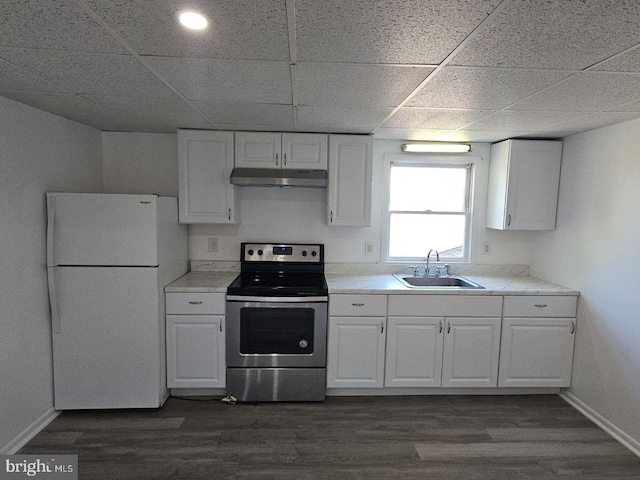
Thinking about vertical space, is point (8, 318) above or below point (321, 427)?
above

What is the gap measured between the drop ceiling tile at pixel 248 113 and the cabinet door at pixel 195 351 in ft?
4.76

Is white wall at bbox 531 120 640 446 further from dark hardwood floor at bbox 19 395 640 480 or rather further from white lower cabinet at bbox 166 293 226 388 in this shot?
white lower cabinet at bbox 166 293 226 388

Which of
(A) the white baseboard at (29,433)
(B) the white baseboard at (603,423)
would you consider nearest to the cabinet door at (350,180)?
(B) the white baseboard at (603,423)

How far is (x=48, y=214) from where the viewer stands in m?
2.35

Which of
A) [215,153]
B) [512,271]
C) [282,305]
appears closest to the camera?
[282,305]

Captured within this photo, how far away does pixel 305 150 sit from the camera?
9.75ft

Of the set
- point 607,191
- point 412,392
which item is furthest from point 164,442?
point 607,191

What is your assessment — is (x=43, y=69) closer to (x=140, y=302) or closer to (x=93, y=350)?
(x=140, y=302)

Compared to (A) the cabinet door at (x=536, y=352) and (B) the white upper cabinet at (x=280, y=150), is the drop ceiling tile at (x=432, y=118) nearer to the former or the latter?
(B) the white upper cabinet at (x=280, y=150)

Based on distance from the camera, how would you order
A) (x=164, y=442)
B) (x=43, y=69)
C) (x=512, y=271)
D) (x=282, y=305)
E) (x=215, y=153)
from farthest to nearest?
(x=512, y=271), (x=215, y=153), (x=282, y=305), (x=164, y=442), (x=43, y=69)

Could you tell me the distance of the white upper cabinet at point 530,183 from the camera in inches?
120

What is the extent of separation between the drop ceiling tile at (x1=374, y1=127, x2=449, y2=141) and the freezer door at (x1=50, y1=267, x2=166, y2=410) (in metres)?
2.03

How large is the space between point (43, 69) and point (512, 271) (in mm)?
3745

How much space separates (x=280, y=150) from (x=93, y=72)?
4.90ft
